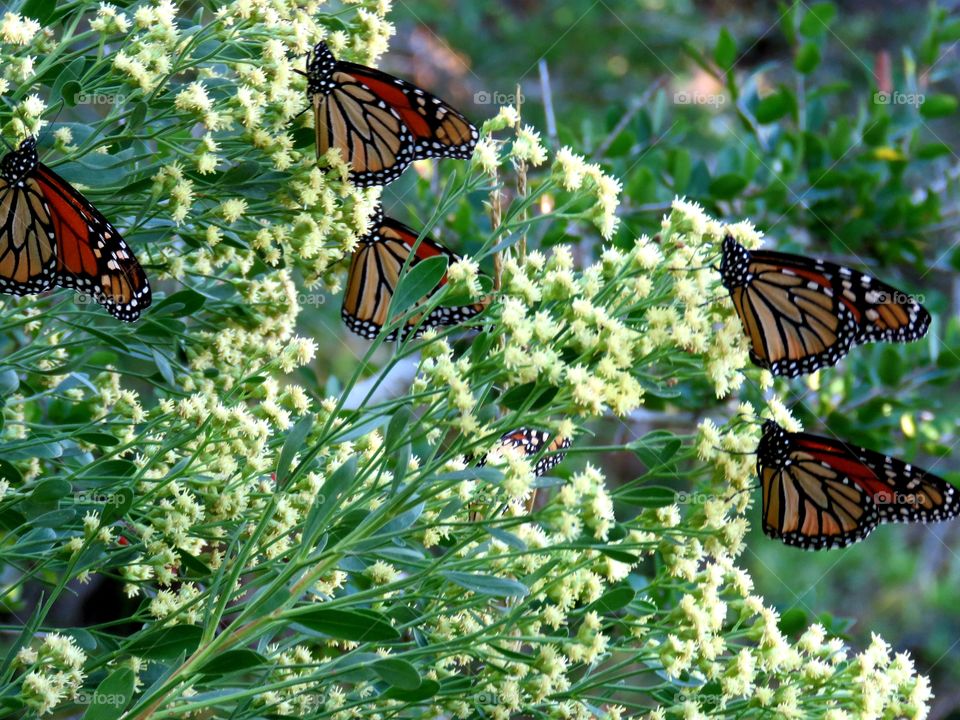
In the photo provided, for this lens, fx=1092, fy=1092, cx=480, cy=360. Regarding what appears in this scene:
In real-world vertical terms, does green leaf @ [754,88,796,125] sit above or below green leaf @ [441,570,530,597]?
above

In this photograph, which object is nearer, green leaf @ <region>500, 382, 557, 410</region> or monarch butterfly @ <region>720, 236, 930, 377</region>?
green leaf @ <region>500, 382, 557, 410</region>

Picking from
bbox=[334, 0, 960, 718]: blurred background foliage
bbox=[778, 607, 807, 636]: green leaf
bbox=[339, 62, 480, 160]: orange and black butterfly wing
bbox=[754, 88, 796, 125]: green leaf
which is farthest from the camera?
bbox=[754, 88, 796, 125]: green leaf

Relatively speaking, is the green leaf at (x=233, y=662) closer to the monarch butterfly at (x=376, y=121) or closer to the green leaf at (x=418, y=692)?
the green leaf at (x=418, y=692)

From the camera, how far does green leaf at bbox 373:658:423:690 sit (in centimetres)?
122

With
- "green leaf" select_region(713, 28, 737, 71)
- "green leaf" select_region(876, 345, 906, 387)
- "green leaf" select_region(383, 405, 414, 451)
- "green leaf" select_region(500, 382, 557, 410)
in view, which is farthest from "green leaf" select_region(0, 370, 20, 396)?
"green leaf" select_region(713, 28, 737, 71)

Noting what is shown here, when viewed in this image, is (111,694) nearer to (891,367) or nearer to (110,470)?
(110,470)

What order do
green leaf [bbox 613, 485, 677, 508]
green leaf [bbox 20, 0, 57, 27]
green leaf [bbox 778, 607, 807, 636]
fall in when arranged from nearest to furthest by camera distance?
green leaf [bbox 613, 485, 677, 508], green leaf [bbox 20, 0, 57, 27], green leaf [bbox 778, 607, 807, 636]

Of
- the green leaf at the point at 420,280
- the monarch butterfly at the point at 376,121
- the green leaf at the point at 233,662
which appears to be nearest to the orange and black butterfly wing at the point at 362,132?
the monarch butterfly at the point at 376,121

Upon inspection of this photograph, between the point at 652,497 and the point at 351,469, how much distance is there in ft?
1.26

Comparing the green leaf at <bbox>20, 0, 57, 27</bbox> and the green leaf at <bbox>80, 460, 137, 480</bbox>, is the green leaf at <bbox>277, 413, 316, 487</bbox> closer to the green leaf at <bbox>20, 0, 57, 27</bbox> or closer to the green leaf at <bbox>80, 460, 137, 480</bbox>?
the green leaf at <bbox>80, 460, 137, 480</bbox>

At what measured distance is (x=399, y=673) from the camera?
1.23 meters

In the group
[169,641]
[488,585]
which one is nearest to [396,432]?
[488,585]

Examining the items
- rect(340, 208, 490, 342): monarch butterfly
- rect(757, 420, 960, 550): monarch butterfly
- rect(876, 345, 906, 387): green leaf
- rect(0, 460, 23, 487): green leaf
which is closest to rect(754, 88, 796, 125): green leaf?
rect(876, 345, 906, 387): green leaf

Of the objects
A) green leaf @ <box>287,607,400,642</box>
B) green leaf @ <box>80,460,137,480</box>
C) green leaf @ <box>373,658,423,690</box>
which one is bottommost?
green leaf @ <box>373,658,423,690</box>
